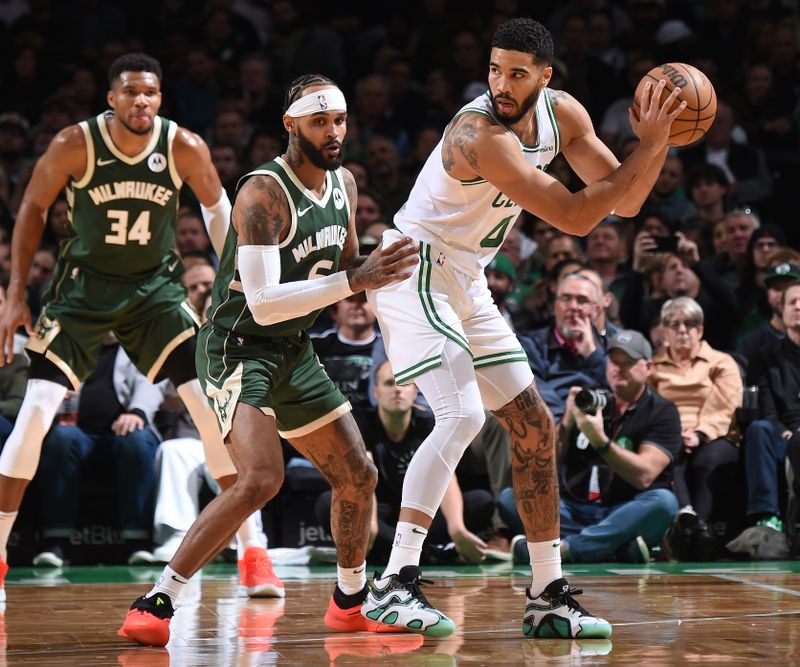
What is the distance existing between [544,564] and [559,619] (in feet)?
0.67

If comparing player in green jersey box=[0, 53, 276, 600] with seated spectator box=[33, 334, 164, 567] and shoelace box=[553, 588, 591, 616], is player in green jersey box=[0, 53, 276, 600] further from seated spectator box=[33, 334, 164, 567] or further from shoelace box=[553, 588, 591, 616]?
seated spectator box=[33, 334, 164, 567]

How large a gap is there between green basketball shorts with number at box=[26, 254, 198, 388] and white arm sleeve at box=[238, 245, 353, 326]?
137cm

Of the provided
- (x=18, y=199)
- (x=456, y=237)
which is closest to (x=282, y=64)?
(x=18, y=199)

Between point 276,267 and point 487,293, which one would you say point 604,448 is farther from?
point 276,267

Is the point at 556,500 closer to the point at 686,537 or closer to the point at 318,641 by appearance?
the point at 318,641

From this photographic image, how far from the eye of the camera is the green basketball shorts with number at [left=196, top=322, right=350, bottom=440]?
4652mm

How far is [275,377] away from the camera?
15.6 feet

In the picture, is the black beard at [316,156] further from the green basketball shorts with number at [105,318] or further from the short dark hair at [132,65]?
the green basketball shorts with number at [105,318]

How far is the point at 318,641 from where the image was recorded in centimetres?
444

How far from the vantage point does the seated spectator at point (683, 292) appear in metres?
8.53

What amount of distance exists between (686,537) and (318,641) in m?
3.37

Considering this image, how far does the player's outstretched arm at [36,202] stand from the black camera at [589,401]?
2822mm

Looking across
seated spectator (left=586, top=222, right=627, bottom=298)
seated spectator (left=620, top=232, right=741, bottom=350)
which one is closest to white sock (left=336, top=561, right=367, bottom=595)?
seated spectator (left=620, top=232, right=741, bottom=350)

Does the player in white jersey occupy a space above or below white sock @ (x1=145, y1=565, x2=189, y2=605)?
above
